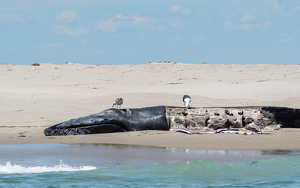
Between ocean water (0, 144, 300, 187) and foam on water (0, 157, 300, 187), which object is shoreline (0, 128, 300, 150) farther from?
foam on water (0, 157, 300, 187)

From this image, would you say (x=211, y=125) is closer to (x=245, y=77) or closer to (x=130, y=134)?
(x=130, y=134)

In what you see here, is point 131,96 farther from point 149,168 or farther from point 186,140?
point 149,168

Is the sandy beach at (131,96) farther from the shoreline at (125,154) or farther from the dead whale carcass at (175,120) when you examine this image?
the shoreline at (125,154)

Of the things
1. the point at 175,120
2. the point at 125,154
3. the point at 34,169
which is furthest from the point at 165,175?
the point at 175,120

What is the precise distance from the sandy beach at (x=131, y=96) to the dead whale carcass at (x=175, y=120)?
29cm

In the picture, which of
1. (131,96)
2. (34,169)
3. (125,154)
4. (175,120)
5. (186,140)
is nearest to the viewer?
(34,169)

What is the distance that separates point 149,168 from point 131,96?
9473mm

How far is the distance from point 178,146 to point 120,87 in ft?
39.6

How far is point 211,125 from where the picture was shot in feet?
26.9

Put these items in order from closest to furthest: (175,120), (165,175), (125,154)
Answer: (165,175)
(125,154)
(175,120)

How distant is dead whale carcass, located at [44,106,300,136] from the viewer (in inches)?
314

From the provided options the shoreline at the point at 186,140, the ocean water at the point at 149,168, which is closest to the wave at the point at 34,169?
the ocean water at the point at 149,168

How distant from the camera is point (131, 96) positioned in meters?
14.6

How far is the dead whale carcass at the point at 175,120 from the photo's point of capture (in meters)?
7.98
